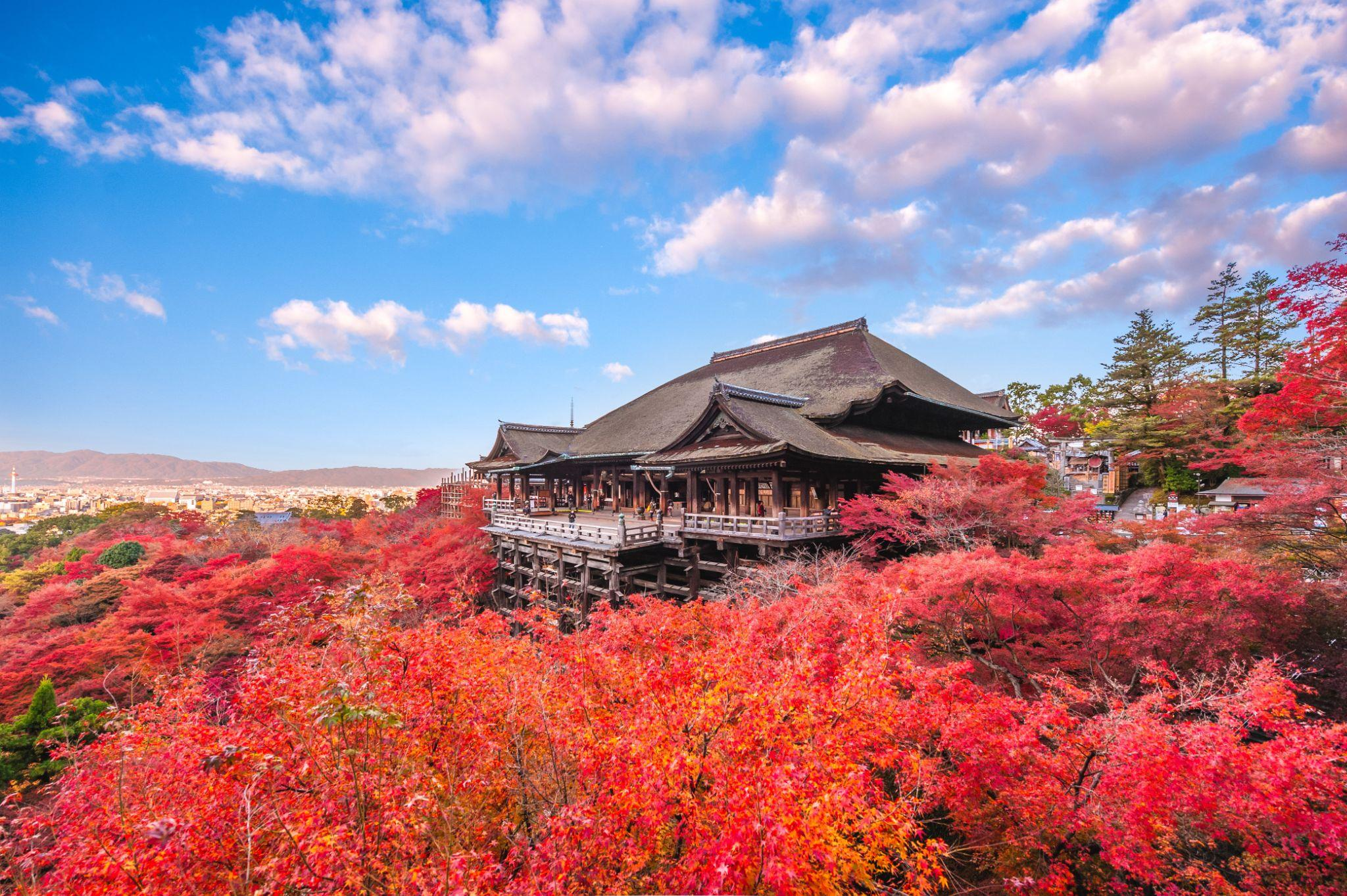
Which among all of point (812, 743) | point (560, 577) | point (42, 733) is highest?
point (812, 743)

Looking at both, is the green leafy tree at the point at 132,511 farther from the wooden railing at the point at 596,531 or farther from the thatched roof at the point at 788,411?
the wooden railing at the point at 596,531

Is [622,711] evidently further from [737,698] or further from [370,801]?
[370,801]

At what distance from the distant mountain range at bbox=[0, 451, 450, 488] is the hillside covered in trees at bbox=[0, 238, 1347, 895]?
127m

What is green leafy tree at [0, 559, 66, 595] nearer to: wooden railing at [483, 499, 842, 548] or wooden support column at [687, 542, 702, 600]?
wooden railing at [483, 499, 842, 548]

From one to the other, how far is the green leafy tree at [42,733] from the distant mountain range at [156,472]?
388 feet

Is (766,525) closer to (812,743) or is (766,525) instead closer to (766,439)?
(766,439)

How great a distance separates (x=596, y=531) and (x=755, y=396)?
24.8 feet

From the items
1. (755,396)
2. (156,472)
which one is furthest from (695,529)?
(156,472)

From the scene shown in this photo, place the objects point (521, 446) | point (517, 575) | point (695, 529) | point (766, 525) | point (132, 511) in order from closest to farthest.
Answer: point (766, 525) < point (695, 529) < point (517, 575) < point (521, 446) < point (132, 511)

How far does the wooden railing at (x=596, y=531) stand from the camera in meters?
15.2

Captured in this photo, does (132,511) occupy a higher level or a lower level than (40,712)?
higher

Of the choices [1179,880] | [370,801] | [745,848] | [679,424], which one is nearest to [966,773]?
[1179,880]

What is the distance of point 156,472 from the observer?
138 meters

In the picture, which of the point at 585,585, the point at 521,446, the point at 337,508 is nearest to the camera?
the point at 585,585
